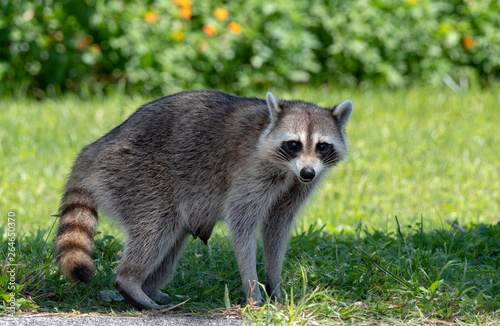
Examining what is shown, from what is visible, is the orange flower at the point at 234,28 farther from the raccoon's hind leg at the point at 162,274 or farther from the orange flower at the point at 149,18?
the raccoon's hind leg at the point at 162,274

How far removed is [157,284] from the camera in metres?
4.14

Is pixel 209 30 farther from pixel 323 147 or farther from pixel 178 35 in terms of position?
pixel 323 147

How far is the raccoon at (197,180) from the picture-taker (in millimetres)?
3902

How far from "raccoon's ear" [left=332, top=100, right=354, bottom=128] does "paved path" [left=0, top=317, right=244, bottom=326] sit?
1.42 metres

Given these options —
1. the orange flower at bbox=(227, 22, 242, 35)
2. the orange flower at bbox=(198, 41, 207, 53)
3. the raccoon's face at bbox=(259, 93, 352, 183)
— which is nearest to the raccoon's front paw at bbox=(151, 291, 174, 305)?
the raccoon's face at bbox=(259, 93, 352, 183)

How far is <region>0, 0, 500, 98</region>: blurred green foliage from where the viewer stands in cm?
882

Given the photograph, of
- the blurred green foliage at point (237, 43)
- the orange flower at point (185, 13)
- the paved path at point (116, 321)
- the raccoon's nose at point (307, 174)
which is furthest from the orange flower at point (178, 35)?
the paved path at point (116, 321)

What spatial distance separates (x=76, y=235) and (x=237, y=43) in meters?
5.86

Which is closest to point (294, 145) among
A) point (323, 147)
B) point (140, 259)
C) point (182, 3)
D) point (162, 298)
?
point (323, 147)

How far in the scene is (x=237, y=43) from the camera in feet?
30.2

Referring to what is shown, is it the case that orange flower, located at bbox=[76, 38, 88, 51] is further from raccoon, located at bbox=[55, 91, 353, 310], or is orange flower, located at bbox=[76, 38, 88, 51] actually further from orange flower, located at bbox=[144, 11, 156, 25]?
raccoon, located at bbox=[55, 91, 353, 310]

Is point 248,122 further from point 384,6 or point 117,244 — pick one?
point 384,6

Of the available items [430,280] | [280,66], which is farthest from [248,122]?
[280,66]

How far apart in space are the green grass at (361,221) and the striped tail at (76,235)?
222 mm
